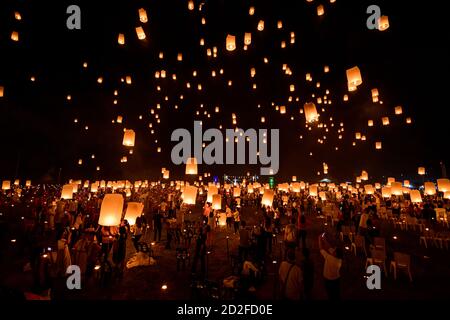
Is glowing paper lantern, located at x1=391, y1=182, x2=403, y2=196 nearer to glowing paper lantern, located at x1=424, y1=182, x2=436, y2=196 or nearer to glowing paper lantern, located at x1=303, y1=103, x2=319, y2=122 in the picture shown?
glowing paper lantern, located at x1=424, y1=182, x2=436, y2=196

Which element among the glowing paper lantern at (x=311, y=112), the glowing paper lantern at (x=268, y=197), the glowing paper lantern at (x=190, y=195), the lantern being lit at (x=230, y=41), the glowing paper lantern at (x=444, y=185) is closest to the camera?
the glowing paper lantern at (x=311, y=112)

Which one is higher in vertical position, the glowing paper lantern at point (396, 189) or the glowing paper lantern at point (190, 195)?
the glowing paper lantern at point (396, 189)

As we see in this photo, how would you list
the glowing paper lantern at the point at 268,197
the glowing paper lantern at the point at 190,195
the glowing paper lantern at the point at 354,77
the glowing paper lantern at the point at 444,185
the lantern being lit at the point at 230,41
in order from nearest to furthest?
the glowing paper lantern at the point at 354,77 < the lantern being lit at the point at 230,41 < the glowing paper lantern at the point at 190,195 < the glowing paper lantern at the point at 268,197 < the glowing paper lantern at the point at 444,185

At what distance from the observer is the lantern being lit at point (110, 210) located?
5191 mm

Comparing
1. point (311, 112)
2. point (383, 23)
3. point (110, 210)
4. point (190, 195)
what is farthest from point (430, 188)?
point (110, 210)

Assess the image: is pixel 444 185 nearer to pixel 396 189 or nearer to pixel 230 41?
pixel 396 189

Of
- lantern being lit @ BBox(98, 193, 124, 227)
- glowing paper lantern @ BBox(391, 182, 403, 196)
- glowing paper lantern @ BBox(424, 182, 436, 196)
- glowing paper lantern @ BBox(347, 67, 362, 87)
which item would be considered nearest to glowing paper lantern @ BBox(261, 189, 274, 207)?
glowing paper lantern @ BBox(347, 67, 362, 87)

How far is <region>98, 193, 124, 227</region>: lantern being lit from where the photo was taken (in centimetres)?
519

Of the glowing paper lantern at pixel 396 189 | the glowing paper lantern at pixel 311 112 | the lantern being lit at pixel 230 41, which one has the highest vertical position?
the lantern being lit at pixel 230 41

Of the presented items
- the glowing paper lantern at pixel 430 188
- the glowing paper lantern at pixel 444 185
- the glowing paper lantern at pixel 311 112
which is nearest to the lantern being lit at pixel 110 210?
the glowing paper lantern at pixel 311 112

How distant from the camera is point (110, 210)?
5.23 m

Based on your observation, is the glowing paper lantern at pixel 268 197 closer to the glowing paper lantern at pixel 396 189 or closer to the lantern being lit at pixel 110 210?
the lantern being lit at pixel 110 210

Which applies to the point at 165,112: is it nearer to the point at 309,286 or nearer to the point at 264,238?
the point at 264,238

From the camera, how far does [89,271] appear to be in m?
6.62
